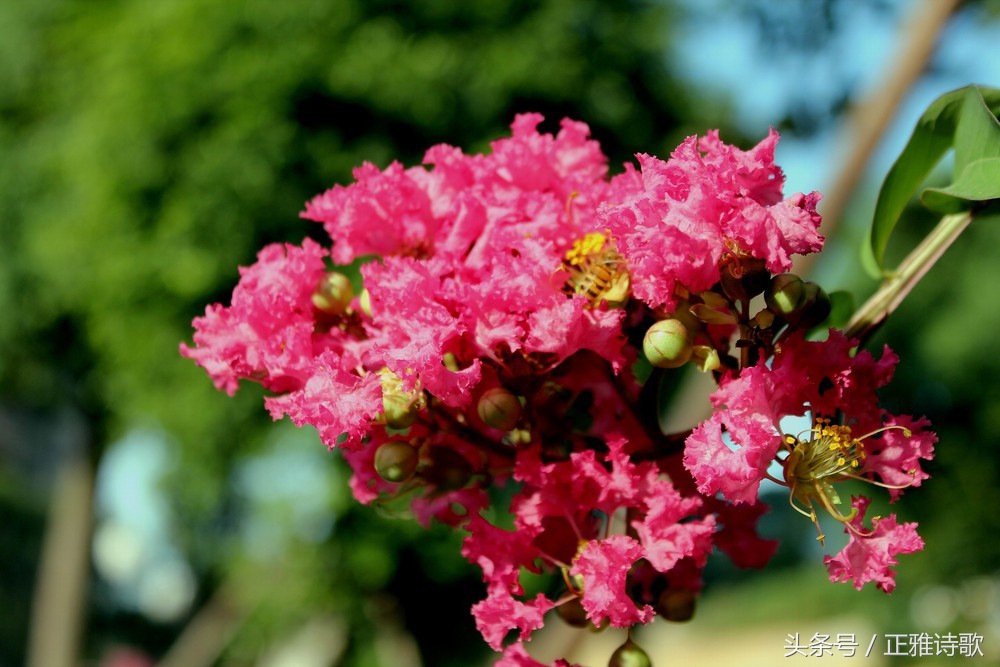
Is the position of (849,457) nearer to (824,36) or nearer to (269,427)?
(824,36)

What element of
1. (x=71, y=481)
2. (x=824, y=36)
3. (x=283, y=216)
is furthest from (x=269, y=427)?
(x=824, y=36)

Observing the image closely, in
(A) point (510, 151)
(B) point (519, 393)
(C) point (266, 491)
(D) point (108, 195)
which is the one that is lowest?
(C) point (266, 491)

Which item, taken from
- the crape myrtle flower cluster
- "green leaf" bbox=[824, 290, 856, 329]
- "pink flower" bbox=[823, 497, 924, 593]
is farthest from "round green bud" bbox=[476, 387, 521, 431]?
"green leaf" bbox=[824, 290, 856, 329]

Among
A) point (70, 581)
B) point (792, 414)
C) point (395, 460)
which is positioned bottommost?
point (70, 581)

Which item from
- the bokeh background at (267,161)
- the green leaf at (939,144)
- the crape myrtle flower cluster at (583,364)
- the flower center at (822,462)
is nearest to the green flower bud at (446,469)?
the crape myrtle flower cluster at (583,364)

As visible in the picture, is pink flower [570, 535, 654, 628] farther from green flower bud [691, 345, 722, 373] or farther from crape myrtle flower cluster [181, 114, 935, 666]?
green flower bud [691, 345, 722, 373]

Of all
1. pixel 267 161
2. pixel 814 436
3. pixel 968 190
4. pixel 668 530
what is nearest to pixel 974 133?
pixel 968 190

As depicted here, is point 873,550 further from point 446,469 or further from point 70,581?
point 70,581
